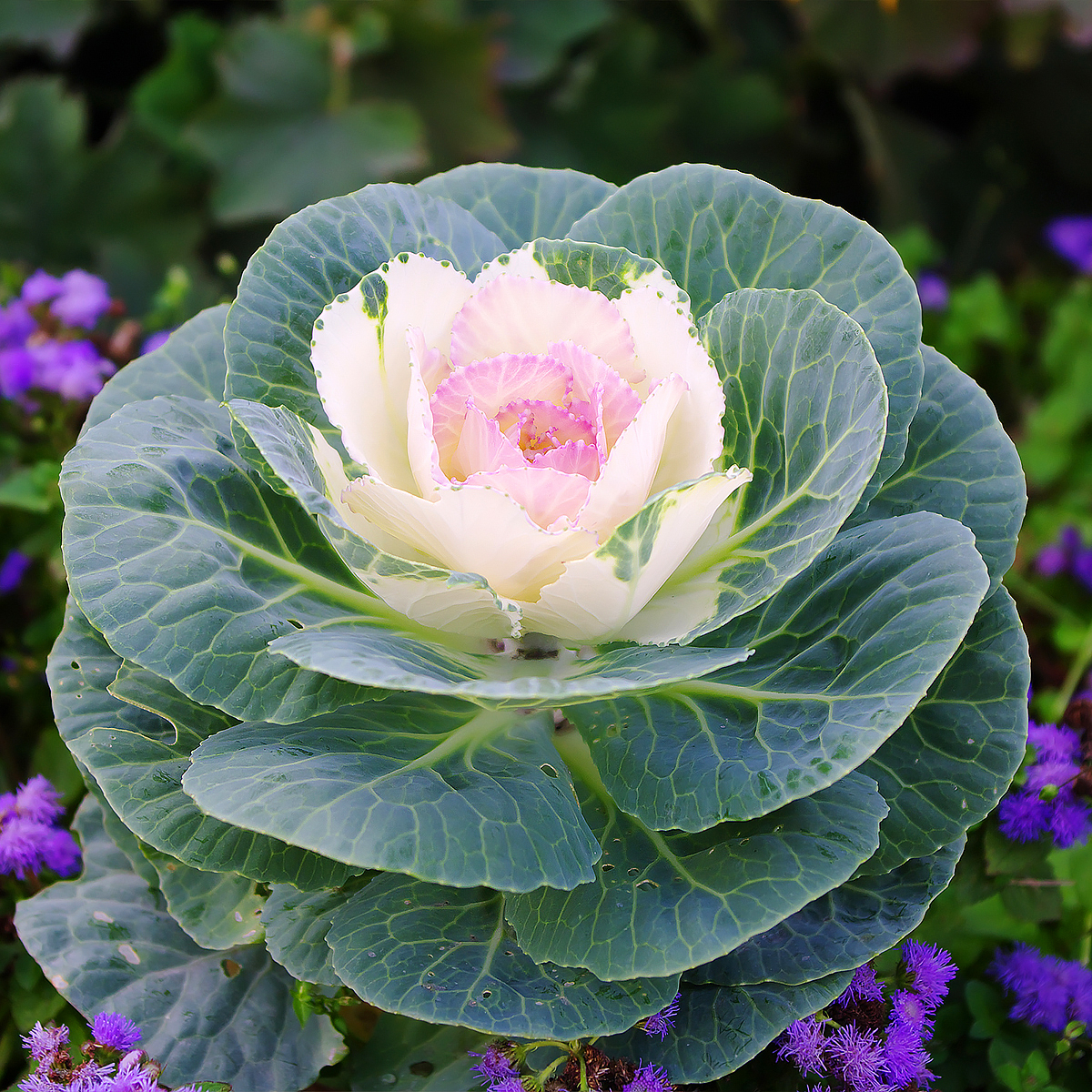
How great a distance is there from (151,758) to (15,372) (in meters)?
0.67

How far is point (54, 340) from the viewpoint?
128 centimetres

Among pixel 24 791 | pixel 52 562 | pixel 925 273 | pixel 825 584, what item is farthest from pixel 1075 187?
pixel 24 791

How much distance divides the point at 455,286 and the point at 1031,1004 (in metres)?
0.70

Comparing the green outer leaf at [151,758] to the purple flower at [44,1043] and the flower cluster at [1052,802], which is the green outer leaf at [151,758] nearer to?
the purple flower at [44,1043]

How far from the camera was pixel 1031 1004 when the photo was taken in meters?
0.81

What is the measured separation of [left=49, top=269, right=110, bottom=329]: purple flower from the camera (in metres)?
1.28

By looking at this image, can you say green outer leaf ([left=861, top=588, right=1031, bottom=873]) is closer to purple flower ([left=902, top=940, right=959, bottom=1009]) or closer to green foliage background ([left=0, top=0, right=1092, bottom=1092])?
purple flower ([left=902, top=940, right=959, bottom=1009])

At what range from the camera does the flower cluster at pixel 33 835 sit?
32.8 inches

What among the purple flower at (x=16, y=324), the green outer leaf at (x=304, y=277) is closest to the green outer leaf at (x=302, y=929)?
the green outer leaf at (x=304, y=277)

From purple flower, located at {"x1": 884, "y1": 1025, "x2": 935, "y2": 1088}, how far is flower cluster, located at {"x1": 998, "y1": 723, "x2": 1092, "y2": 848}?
8.5 inches

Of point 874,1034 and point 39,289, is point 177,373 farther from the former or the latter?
point 874,1034

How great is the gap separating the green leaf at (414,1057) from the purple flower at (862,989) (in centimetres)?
26

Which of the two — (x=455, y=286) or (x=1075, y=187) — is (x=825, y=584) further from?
(x=1075, y=187)

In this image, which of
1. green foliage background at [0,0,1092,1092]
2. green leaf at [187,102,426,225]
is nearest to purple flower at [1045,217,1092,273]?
green foliage background at [0,0,1092,1092]
